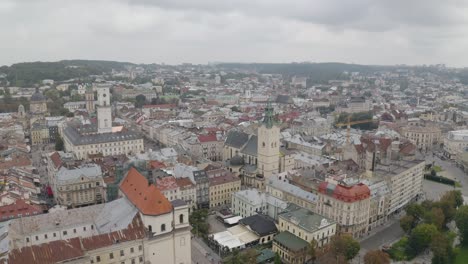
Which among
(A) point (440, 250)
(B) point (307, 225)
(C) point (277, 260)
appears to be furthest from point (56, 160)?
(A) point (440, 250)

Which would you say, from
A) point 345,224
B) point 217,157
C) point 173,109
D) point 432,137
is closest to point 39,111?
point 173,109

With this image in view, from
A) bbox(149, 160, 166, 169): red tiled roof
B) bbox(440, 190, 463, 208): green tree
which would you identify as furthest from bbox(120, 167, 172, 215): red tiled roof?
bbox(440, 190, 463, 208): green tree

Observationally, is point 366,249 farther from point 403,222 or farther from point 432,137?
point 432,137

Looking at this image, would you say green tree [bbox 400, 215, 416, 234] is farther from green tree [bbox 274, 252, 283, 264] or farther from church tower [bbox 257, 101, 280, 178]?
church tower [bbox 257, 101, 280, 178]

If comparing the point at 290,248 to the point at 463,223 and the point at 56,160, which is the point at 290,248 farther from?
the point at 56,160

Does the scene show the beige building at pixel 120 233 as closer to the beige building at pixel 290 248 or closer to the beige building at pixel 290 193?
the beige building at pixel 290 248
